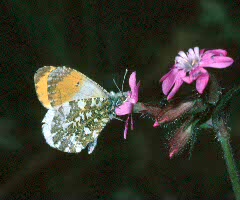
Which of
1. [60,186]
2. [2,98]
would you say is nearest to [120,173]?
[60,186]

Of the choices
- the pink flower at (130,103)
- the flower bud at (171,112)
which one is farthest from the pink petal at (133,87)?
the flower bud at (171,112)

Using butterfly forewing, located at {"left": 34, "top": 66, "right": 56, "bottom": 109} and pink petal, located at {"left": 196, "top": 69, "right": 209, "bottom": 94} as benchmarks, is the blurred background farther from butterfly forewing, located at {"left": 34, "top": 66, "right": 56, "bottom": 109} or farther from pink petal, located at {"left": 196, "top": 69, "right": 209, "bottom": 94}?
pink petal, located at {"left": 196, "top": 69, "right": 209, "bottom": 94}

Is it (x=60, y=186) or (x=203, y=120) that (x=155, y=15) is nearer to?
(x=60, y=186)

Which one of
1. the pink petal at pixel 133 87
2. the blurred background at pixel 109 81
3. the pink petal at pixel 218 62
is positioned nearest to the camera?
the pink petal at pixel 218 62

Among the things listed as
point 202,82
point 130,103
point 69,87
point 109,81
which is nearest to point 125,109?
point 130,103

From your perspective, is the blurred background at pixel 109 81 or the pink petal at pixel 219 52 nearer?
the pink petal at pixel 219 52

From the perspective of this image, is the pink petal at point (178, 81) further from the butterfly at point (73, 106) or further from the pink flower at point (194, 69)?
the butterfly at point (73, 106)
